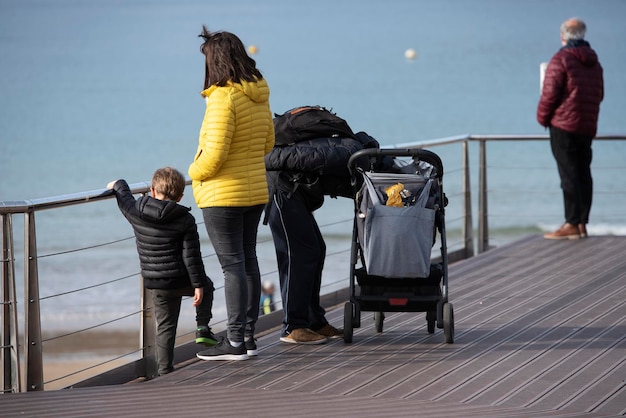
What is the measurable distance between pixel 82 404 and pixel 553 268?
401 centimetres

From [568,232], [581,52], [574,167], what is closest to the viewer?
[581,52]

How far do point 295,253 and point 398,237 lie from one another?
570mm

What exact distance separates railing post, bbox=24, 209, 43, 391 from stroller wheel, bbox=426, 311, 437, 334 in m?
1.94

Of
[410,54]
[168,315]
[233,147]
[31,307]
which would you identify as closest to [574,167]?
[233,147]

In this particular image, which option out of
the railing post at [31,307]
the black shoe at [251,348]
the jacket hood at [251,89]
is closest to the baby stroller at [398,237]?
the black shoe at [251,348]

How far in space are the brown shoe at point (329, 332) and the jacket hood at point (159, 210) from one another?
1.16 m

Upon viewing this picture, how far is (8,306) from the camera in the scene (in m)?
4.63

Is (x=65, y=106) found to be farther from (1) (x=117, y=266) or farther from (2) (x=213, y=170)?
(2) (x=213, y=170)

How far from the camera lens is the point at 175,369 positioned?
16.8 ft

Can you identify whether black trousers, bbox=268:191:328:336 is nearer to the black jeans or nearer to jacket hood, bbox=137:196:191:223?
the black jeans

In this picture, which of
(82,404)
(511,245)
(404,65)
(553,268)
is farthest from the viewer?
(404,65)

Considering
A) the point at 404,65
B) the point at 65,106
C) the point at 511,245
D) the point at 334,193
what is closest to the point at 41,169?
Answer: the point at 65,106

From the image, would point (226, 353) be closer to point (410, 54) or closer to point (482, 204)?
point (482, 204)

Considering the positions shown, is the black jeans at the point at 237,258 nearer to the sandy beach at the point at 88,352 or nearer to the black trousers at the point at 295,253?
the black trousers at the point at 295,253
